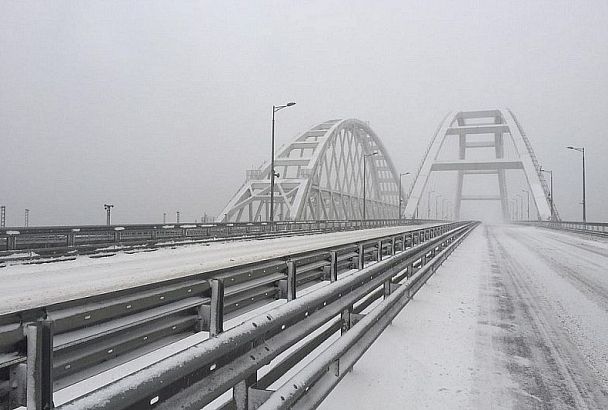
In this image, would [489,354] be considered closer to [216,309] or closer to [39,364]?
[216,309]

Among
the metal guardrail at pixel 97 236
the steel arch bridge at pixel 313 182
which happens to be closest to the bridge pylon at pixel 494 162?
the steel arch bridge at pixel 313 182

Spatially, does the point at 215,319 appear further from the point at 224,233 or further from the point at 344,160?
the point at 344,160

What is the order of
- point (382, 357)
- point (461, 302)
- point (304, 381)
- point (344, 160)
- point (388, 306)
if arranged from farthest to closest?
point (344, 160) → point (461, 302) → point (388, 306) → point (382, 357) → point (304, 381)

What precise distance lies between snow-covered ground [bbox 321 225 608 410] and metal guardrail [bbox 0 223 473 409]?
985 millimetres

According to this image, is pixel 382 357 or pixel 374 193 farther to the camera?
pixel 374 193

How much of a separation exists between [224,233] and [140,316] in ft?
86.8

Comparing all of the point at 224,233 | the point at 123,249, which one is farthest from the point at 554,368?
the point at 224,233

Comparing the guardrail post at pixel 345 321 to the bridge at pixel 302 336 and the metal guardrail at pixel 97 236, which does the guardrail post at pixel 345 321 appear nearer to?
the bridge at pixel 302 336

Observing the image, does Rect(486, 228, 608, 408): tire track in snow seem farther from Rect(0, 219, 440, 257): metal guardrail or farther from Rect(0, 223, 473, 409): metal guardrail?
Rect(0, 219, 440, 257): metal guardrail

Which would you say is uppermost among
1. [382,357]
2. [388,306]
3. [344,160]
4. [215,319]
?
[344,160]

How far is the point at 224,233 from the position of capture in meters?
28.9

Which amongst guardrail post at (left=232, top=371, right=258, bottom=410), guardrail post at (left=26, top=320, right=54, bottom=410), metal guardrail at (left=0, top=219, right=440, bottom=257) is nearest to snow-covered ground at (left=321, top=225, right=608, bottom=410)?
guardrail post at (left=232, top=371, right=258, bottom=410)

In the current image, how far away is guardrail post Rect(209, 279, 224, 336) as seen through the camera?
3.26 m

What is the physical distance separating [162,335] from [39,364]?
1202mm
